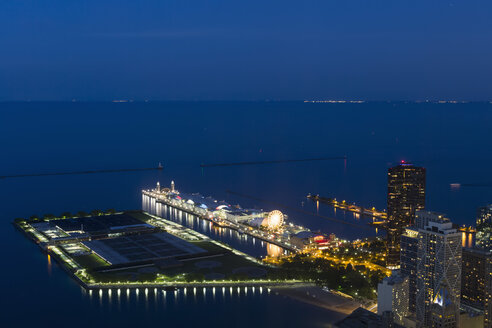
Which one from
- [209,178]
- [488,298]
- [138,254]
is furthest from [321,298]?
[209,178]

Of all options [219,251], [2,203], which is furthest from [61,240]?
[2,203]

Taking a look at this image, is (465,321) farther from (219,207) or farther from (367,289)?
(219,207)

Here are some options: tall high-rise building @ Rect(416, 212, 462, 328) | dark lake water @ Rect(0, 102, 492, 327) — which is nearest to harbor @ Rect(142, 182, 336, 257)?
dark lake water @ Rect(0, 102, 492, 327)

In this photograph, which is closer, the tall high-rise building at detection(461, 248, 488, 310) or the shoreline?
the tall high-rise building at detection(461, 248, 488, 310)

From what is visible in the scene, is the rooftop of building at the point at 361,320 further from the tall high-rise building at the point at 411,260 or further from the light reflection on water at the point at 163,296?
the light reflection on water at the point at 163,296

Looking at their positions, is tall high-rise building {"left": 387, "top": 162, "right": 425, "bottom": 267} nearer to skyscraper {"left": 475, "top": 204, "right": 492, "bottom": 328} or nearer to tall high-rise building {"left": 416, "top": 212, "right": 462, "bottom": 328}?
skyscraper {"left": 475, "top": 204, "right": 492, "bottom": 328}

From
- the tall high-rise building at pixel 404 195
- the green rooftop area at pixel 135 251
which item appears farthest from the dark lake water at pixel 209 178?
the tall high-rise building at pixel 404 195

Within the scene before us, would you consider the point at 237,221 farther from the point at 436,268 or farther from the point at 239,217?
the point at 436,268
